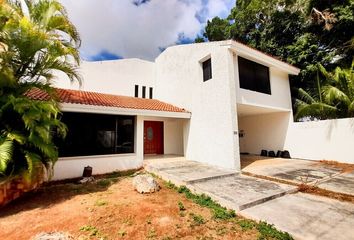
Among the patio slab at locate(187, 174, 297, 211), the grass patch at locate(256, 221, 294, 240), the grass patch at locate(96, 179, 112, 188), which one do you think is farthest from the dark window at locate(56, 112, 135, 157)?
the grass patch at locate(256, 221, 294, 240)

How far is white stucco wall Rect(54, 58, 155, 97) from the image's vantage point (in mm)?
15812

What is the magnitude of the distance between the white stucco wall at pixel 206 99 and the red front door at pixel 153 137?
238 cm

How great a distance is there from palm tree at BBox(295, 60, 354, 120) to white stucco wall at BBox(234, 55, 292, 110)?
109cm

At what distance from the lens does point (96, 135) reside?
10203mm

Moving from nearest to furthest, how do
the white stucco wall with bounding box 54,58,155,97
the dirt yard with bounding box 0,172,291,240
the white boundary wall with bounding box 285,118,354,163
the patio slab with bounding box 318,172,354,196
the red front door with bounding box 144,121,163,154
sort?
the dirt yard with bounding box 0,172,291,240
the patio slab with bounding box 318,172,354,196
the white boundary wall with bounding box 285,118,354,163
the red front door with bounding box 144,121,163,154
the white stucco wall with bounding box 54,58,155,97

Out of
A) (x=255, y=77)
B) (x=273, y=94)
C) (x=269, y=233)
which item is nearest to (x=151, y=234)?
(x=269, y=233)

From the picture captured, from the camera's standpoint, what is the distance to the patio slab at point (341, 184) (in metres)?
6.47

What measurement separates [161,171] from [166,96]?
802cm

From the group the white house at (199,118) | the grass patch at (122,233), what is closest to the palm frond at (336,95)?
the white house at (199,118)

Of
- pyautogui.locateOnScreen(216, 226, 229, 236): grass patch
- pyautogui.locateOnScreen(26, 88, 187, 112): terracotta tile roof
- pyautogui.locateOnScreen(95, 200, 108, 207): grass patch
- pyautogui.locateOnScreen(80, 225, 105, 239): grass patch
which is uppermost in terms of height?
pyautogui.locateOnScreen(26, 88, 187, 112): terracotta tile roof

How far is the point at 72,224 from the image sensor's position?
4.68 meters

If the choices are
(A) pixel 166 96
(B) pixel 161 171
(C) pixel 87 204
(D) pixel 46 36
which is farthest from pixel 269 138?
(D) pixel 46 36

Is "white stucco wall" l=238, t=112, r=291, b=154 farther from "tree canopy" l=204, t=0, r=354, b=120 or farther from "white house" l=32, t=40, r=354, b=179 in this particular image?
"tree canopy" l=204, t=0, r=354, b=120

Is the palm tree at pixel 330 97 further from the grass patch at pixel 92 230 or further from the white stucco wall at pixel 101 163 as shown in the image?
the grass patch at pixel 92 230
